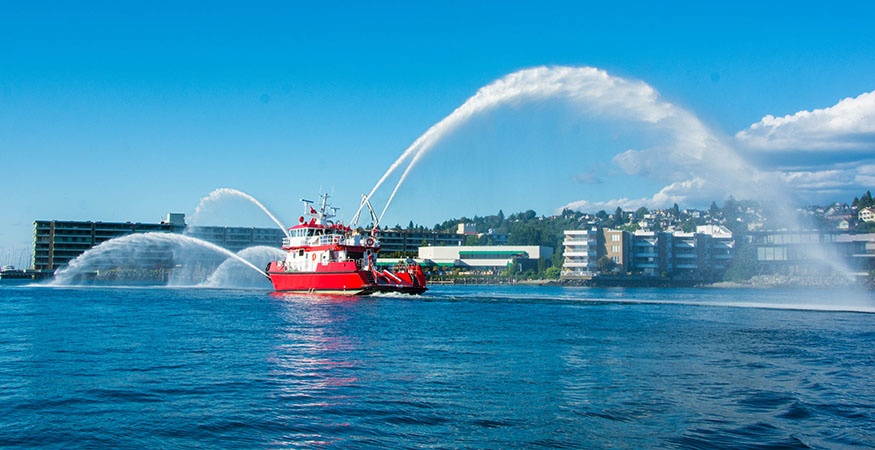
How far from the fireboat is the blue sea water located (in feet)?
73.8

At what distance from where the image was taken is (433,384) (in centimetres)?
2164

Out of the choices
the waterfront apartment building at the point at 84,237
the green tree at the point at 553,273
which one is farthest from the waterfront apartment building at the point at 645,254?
the waterfront apartment building at the point at 84,237

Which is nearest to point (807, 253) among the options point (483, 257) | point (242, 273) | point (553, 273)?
point (553, 273)

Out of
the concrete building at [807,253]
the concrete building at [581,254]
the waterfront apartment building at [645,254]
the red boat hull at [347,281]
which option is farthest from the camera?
the waterfront apartment building at [645,254]

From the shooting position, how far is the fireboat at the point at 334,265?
64062 mm

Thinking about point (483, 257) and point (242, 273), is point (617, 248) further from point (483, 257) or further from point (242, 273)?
point (242, 273)

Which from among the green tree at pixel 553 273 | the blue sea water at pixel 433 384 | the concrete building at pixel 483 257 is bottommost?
the blue sea water at pixel 433 384

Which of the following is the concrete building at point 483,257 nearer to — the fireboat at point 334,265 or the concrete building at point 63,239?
the concrete building at point 63,239

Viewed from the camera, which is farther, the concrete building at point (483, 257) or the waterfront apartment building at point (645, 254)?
the concrete building at point (483, 257)

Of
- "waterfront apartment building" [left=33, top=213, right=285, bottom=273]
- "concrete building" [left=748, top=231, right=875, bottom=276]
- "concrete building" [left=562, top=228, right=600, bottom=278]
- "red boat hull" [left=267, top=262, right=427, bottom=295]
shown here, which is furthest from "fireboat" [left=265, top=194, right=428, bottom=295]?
"waterfront apartment building" [left=33, top=213, right=285, bottom=273]

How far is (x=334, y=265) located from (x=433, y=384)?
44384 millimetres

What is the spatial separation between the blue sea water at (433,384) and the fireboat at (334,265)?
73.8 feet

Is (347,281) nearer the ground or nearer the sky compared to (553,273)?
nearer the sky

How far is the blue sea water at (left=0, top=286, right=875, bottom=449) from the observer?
52.0 feet
